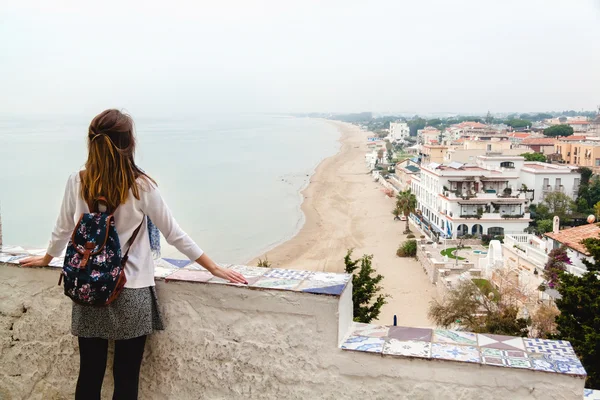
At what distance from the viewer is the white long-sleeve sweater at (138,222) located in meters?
2.01

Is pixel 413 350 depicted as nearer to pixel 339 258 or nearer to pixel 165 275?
pixel 165 275

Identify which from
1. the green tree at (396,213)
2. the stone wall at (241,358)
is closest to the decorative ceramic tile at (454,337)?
the stone wall at (241,358)

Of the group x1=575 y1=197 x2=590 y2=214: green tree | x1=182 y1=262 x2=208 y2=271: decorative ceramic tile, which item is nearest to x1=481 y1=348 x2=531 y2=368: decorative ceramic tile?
x1=182 y1=262 x2=208 y2=271: decorative ceramic tile

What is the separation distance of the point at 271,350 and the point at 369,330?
0.40 m

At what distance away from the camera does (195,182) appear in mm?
44812

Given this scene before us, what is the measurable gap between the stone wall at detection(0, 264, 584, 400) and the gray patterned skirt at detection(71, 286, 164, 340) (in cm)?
20

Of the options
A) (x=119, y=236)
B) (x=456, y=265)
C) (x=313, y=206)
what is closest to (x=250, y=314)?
(x=119, y=236)

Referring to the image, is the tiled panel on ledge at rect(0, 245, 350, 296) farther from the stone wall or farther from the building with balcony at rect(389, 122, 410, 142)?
the building with balcony at rect(389, 122, 410, 142)

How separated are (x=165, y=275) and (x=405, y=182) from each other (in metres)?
41.2

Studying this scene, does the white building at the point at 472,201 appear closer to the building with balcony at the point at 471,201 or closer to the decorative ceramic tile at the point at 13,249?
the building with balcony at the point at 471,201

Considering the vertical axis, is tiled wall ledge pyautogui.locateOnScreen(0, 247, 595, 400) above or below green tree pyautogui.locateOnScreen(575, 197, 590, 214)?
above

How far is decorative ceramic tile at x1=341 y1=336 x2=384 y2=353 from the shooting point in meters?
2.06

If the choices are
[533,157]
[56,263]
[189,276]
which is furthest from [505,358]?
[533,157]

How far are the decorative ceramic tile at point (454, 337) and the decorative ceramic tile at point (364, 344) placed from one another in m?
0.22
